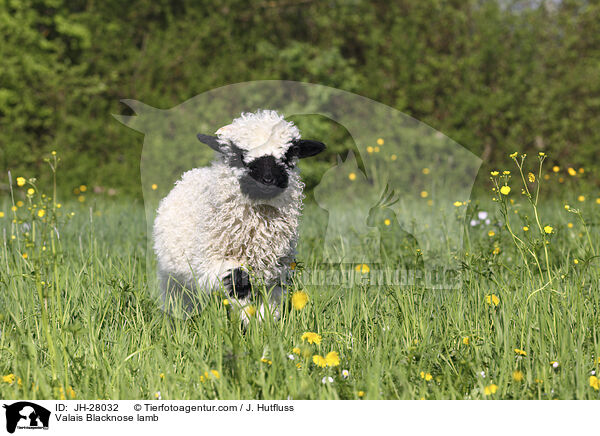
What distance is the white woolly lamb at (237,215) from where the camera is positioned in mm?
2457

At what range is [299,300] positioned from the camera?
9.14 feet

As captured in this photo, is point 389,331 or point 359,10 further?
point 359,10

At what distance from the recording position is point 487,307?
2.87 m

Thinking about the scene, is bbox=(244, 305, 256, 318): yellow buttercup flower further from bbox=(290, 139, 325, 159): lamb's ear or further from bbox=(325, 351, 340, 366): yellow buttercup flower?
bbox=(290, 139, 325, 159): lamb's ear

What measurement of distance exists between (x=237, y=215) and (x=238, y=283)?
329 mm

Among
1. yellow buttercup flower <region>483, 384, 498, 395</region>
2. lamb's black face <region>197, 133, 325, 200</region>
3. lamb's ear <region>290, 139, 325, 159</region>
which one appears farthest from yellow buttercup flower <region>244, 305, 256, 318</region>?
yellow buttercup flower <region>483, 384, 498, 395</region>

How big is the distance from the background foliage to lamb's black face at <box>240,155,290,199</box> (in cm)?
573

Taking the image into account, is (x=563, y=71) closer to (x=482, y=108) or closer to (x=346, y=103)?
(x=482, y=108)

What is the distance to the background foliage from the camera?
8086mm

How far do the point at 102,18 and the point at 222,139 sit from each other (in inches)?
280

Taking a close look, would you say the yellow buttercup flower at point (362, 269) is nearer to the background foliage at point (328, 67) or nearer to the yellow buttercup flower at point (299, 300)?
the yellow buttercup flower at point (299, 300)
